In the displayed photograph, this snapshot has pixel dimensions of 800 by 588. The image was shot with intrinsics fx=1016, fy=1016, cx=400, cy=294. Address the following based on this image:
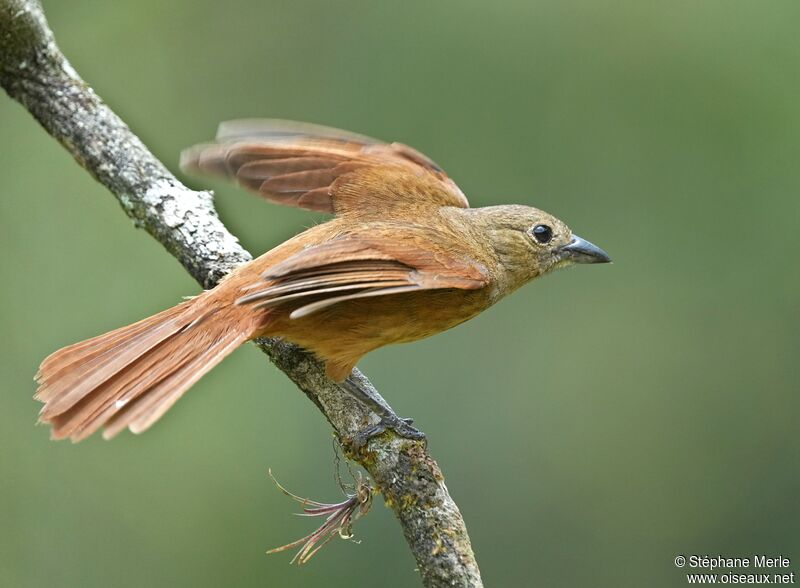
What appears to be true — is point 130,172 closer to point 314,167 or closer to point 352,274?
point 314,167

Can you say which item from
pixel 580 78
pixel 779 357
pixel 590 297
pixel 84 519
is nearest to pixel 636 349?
pixel 590 297

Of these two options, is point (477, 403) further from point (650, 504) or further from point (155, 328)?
point (155, 328)

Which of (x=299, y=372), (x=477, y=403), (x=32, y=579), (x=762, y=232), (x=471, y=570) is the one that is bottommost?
(x=471, y=570)

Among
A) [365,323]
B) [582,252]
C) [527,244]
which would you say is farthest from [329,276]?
[582,252]

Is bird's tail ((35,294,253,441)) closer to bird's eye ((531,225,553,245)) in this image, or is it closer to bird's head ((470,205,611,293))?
bird's head ((470,205,611,293))

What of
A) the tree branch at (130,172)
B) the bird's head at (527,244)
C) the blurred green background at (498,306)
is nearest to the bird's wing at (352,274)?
the tree branch at (130,172)

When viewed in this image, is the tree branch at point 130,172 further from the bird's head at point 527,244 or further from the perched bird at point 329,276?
the bird's head at point 527,244

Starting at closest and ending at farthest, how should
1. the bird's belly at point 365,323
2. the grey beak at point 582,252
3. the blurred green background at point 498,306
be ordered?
the bird's belly at point 365,323
the grey beak at point 582,252
the blurred green background at point 498,306

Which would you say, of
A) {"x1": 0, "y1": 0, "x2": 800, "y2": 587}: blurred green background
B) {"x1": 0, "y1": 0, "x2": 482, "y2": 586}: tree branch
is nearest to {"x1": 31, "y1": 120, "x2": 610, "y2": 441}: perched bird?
{"x1": 0, "y1": 0, "x2": 482, "y2": 586}: tree branch

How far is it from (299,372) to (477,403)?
183cm

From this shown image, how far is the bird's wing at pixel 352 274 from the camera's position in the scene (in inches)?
127

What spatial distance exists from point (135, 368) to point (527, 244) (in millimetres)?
1763

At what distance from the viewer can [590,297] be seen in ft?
19.3

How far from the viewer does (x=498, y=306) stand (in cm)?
568
